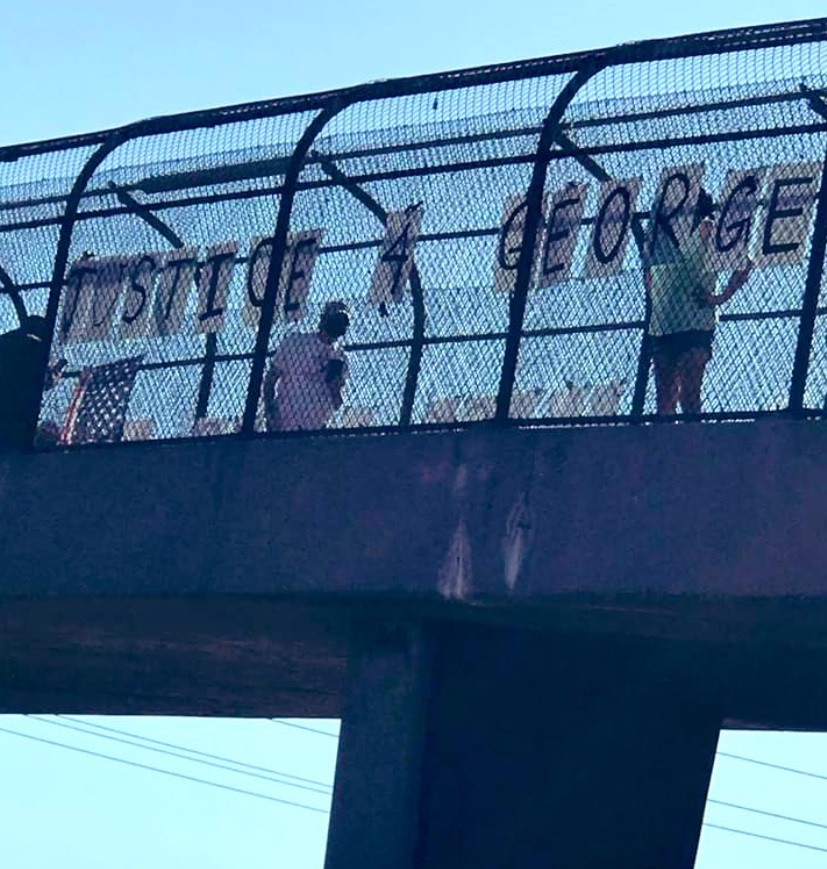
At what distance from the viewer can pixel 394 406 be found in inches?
438

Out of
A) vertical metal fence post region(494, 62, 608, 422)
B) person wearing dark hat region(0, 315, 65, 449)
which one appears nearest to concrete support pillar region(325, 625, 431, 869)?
vertical metal fence post region(494, 62, 608, 422)

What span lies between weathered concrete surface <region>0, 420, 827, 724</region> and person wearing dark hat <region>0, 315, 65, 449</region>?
0.36 metres

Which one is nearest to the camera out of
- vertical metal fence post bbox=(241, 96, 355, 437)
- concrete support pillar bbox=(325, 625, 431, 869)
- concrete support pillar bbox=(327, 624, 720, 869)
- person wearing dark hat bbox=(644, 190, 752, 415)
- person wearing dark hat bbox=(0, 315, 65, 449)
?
person wearing dark hat bbox=(644, 190, 752, 415)

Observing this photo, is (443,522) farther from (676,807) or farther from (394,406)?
(676,807)

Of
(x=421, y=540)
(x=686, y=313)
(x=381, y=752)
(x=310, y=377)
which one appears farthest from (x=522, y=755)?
(x=686, y=313)

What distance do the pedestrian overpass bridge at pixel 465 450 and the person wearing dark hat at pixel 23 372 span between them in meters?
0.10

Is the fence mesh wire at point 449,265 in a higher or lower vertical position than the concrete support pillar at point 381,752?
higher

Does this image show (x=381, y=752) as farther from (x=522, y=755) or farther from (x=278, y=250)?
(x=278, y=250)

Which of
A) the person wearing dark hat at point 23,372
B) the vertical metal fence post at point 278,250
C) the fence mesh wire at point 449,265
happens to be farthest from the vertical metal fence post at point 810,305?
the person wearing dark hat at point 23,372

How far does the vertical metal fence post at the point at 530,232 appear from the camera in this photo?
10617mm

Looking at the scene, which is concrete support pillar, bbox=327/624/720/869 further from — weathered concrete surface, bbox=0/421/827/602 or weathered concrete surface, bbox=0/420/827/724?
weathered concrete surface, bbox=0/421/827/602

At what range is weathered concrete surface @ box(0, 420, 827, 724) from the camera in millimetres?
9711

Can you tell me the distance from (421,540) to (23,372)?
3.35 m

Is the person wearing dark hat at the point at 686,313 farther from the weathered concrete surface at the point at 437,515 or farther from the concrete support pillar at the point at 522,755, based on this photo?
the concrete support pillar at the point at 522,755
